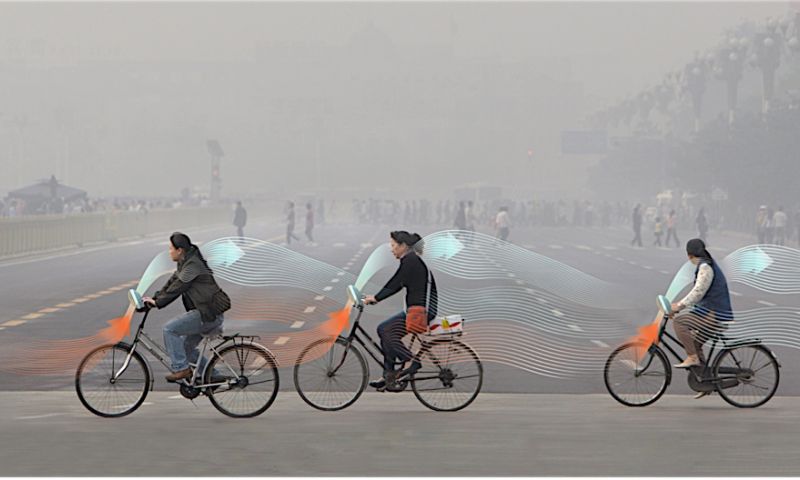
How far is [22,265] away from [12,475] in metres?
34.2

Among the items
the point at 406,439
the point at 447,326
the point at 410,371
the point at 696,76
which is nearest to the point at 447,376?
the point at 410,371

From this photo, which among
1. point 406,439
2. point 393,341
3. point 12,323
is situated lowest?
point 12,323

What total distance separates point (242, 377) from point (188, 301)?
0.74 meters

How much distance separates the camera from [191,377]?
1233 centimetres

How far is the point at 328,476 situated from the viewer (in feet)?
31.6

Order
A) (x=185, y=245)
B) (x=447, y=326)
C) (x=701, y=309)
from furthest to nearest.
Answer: (x=701, y=309), (x=447, y=326), (x=185, y=245)

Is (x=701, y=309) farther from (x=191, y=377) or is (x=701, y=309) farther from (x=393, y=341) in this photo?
(x=191, y=377)

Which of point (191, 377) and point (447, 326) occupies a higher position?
point (447, 326)

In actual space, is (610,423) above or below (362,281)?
below

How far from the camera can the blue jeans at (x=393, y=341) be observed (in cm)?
1264

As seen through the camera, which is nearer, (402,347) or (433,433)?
(433,433)

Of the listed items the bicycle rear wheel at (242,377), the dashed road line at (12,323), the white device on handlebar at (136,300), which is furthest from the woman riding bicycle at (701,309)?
the dashed road line at (12,323)

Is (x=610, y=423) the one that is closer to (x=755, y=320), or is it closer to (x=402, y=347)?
(x=402, y=347)

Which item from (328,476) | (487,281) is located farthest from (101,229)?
(328,476)
